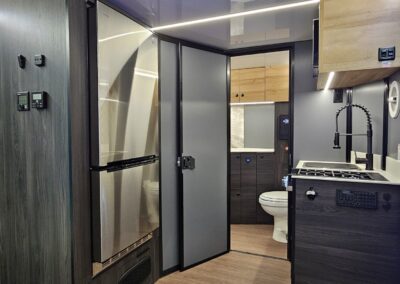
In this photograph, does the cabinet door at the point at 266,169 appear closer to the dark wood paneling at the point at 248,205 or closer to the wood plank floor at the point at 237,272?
the dark wood paneling at the point at 248,205

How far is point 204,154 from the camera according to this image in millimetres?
2797

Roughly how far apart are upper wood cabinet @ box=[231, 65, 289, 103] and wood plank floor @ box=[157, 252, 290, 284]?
2.18 meters

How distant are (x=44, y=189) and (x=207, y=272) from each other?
1676mm

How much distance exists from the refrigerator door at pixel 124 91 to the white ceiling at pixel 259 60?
5.32 feet

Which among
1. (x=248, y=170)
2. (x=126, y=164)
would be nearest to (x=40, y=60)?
(x=126, y=164)

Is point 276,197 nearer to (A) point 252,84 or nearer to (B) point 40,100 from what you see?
(A) point 252,84

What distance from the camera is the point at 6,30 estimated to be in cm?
171

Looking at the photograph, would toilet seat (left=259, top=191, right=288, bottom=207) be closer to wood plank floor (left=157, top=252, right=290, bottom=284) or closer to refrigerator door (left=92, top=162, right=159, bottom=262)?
wood plank floor (left=157, top=252, right=290, bottom=284)

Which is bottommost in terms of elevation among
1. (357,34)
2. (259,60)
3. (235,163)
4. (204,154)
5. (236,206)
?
(236,206)

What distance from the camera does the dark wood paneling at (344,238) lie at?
161 cm

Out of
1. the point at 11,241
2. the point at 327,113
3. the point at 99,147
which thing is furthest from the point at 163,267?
the point at 327,113

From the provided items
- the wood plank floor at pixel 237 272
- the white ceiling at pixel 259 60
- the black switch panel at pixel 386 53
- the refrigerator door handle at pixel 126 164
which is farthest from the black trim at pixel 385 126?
the refrigerator door handle at pixel 126 164

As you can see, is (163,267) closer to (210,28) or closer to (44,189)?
(44,189)

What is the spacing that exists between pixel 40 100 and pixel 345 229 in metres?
2.04
